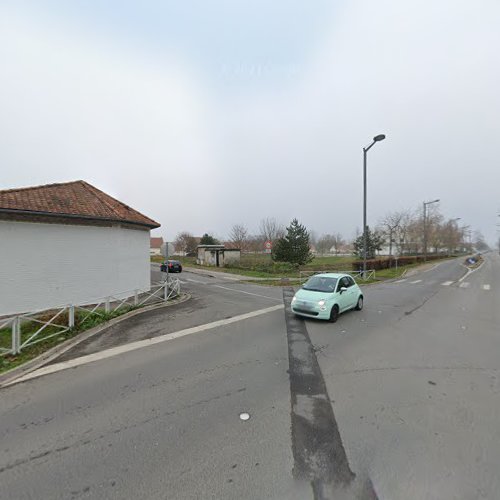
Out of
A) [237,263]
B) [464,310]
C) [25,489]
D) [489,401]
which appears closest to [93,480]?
[25,489]

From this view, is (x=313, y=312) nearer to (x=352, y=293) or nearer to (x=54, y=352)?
(x=352, y=293)

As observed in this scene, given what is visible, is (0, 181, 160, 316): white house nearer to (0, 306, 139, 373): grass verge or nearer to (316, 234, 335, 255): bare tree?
(0, 306, 139, 373): grass verge

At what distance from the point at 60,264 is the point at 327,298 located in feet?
33.0

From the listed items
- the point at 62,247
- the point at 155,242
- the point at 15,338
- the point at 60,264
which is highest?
the point at 155,242

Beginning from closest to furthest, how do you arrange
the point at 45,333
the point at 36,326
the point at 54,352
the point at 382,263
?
the point at 54,352 < the point at 45,333 < the point at 36,326 < the point at 382,263

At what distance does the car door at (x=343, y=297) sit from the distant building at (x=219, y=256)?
21.1m

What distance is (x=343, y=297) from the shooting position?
8.91 m

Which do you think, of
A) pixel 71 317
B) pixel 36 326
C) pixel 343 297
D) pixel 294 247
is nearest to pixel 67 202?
pixel 36 326

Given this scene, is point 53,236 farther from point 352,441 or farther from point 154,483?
point 352,441

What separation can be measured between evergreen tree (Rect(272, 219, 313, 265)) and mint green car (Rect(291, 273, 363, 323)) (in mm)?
17381

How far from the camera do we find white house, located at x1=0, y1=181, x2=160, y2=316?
9.34 m

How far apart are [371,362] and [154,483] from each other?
4290 millimetres

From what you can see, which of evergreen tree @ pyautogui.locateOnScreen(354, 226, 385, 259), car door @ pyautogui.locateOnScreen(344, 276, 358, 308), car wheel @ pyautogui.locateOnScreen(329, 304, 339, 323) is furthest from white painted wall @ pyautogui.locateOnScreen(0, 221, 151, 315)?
evergreen tree @ pyautogui.locateOnScreen(354, 226, 385, 259)

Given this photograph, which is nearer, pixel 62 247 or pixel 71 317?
pixel 71 317
